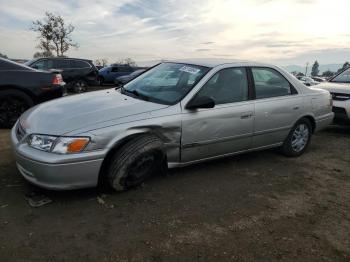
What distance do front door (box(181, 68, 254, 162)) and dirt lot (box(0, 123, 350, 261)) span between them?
14.7 inches

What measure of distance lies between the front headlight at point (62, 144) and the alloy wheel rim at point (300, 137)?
340cm

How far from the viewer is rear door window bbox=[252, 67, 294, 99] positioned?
505 centimetres

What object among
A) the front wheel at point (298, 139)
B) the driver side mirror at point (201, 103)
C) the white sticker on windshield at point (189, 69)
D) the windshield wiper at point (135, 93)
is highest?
the white sticker on windshield at point (189, 69)

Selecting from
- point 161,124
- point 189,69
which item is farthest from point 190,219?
point 189,69

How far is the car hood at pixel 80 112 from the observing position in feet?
12.1

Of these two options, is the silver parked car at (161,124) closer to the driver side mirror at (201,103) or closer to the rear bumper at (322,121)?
the driver side mirror at (201,103)

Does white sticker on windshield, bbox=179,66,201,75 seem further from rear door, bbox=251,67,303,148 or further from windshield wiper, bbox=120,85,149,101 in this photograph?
rear door, bbox=251,67,303,148

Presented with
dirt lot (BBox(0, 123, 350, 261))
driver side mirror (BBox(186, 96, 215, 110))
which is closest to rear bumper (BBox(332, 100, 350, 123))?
dirt lot (BBox(0, 123, 350, 261))

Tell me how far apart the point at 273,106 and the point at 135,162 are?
2262 millimetres

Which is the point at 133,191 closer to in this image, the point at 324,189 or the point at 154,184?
the point at 154,184

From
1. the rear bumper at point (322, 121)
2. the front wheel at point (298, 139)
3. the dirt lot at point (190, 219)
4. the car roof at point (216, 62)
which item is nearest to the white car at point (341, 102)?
the rear bumper at point (322, 121)

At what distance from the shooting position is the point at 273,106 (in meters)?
5.12

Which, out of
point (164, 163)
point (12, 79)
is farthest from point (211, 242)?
point (12, 79)

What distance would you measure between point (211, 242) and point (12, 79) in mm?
5174
